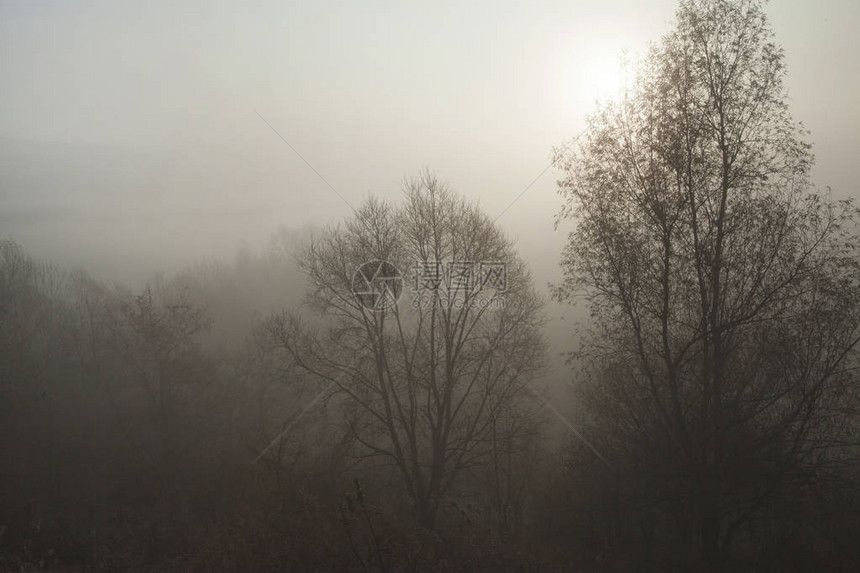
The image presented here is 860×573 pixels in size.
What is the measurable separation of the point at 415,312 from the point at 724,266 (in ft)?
32.5

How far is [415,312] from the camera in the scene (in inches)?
735

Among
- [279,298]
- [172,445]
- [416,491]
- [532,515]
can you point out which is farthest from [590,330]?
[279,298]

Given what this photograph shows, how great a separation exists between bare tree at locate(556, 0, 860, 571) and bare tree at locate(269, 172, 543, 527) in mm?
6115

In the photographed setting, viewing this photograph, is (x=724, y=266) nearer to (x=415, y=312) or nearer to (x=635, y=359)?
(x=635, y=359)

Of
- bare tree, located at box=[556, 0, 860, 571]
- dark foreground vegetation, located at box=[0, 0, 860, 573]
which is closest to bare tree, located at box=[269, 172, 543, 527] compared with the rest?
dark foreground vegetation, located at box=[0, 0, 860, 573]

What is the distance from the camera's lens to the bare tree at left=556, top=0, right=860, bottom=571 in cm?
1070

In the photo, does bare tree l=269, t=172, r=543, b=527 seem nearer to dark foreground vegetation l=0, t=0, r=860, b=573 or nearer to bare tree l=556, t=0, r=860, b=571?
dark foreground vegetation l=0, t=0, r=860, b=573

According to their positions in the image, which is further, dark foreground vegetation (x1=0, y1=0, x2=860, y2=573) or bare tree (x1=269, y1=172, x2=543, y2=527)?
bare tree (x1=269, y1=172, x2=543, y2=527)

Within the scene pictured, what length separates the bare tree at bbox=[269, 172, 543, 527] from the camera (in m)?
17.2

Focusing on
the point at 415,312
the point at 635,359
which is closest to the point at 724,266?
the point at 635,359

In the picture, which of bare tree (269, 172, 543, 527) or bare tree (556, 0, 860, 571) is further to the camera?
bare tree (269, 172, 543, 527)

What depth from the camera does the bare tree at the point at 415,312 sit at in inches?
676

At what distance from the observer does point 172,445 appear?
33.9 metres

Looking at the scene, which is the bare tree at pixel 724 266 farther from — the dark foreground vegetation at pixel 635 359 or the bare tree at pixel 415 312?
the bare tree at pixel 415 312
